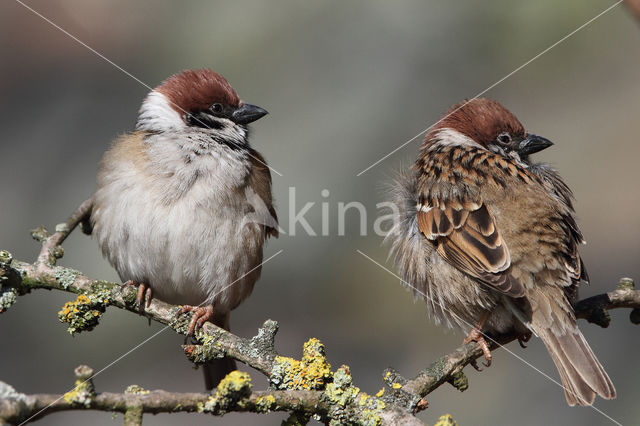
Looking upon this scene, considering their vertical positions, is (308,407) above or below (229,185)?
below

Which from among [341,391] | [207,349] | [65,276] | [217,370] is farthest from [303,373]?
[217,370]

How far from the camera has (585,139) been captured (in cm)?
597

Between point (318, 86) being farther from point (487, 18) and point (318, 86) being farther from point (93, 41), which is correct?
point (93, 41)

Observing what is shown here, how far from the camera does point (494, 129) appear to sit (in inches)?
137

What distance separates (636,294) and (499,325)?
1.82 feet

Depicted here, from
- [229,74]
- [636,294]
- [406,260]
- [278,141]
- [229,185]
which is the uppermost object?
[229,74]

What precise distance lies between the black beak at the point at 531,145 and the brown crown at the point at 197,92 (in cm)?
135

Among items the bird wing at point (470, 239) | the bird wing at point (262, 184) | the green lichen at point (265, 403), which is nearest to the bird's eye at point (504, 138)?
the bird wing at point (470, 239)

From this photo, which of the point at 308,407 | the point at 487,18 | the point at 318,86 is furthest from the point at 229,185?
the point at 487,18

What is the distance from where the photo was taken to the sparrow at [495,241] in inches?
110

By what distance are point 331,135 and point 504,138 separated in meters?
2.23

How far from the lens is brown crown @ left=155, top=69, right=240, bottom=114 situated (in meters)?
3.25

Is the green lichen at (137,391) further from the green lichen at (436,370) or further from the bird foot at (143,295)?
the green lichen at (436,370)

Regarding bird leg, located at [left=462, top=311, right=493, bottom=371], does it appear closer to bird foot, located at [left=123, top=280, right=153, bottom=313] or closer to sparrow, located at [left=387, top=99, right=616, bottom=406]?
sparrow, located at [left=387, top=99, right=616, bottom=406]
